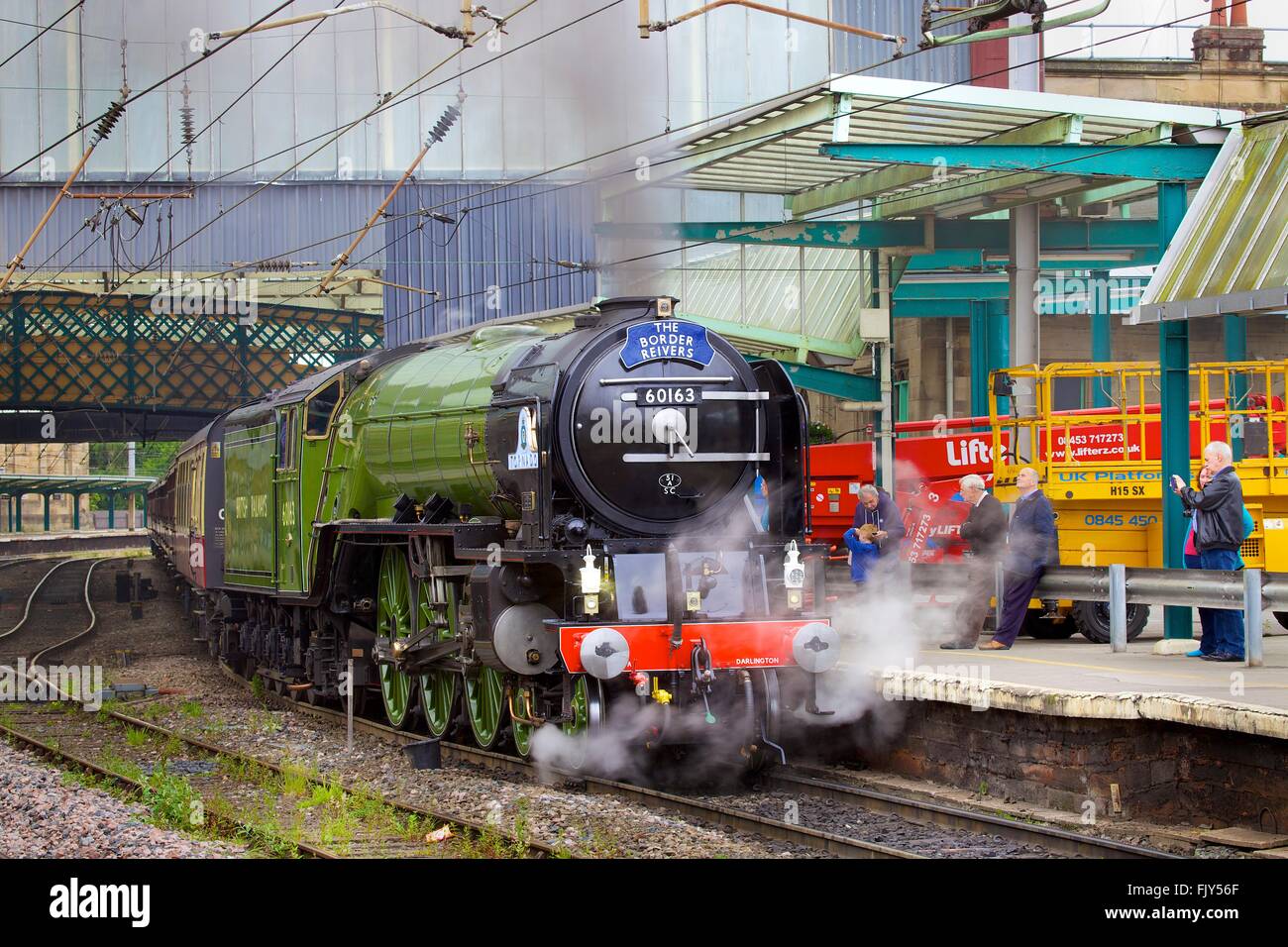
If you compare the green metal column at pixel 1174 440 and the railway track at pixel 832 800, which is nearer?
the railway track at pixel 832 800

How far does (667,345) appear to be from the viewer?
10.2 m

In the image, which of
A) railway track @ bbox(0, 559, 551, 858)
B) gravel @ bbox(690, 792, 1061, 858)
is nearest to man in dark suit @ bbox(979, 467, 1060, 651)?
gravel @ bbox(690, 792, 1061, 858)

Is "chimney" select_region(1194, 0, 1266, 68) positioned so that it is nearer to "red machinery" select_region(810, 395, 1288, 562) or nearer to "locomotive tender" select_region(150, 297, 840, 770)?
"red machinery" select_region(810, 395, 1288, 562)

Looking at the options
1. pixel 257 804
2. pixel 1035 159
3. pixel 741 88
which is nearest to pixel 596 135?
pixel 1035 159

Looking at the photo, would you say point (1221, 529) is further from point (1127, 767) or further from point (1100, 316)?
point (1100, 316)

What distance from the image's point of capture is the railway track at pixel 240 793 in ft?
26.5

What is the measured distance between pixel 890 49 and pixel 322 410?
1769cm

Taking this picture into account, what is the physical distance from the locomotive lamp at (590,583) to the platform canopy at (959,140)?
629cm

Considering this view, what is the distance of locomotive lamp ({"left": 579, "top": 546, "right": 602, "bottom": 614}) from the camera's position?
9.52 metres

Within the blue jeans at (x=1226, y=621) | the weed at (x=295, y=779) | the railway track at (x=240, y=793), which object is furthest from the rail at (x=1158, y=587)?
the weed at (x=295, y=779)
